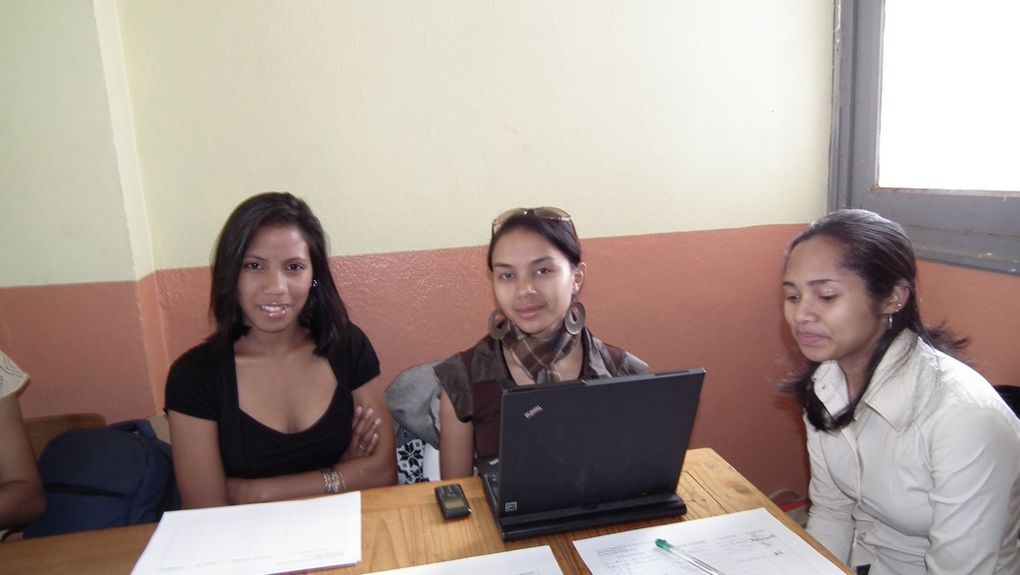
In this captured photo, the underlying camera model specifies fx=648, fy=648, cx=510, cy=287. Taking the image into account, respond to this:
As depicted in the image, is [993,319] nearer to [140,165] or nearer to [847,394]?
[847,394]

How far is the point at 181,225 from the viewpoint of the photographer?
6.76 feet

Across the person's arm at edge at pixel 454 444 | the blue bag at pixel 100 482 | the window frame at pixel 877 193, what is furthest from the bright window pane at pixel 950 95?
the blue bag at pixel 100 482

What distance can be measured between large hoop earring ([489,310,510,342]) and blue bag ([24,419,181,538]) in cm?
87

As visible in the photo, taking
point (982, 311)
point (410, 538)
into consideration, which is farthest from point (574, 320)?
point (982, 311)

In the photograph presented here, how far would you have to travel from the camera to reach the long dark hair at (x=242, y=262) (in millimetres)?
1612

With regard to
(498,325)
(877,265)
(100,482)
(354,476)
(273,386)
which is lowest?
(354,476)

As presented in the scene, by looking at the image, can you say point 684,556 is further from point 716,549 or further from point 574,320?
point 574,320

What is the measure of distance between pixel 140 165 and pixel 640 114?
1.67 meters

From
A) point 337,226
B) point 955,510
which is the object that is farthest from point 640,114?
point 955,510

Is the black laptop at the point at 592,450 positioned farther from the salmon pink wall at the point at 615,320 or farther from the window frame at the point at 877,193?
the window frame at the point at 877,193

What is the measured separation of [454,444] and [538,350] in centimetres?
31

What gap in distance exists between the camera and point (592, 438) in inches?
40.6

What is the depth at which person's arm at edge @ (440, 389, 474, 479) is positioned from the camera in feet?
5.29

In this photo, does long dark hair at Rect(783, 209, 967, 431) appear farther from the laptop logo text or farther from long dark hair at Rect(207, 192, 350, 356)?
long dark hair at Rect(207, 192, 350, 356)
